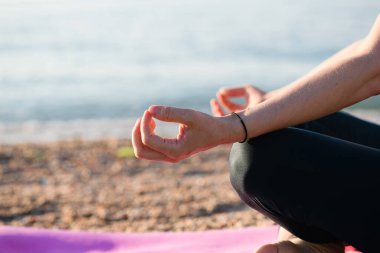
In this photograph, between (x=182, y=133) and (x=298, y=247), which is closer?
(x=182, y=133)

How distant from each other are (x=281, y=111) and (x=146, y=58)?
1218 centimetres

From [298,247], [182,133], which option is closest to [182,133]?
[182,133]

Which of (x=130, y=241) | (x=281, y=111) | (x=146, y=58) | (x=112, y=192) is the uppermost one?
(x=281, y=111)

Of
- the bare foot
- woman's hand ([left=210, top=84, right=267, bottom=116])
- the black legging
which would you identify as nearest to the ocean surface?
woman's hand ([left=210, top=84, right=267, bottom=116])

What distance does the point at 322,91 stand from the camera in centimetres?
166

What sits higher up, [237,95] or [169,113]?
[169,113]

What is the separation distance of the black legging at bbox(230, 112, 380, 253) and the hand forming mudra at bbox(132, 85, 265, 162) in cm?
6

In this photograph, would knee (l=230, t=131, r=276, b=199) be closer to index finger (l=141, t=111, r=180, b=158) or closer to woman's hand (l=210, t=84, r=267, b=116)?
index finger (l=141, t=111, r=180, b=158)

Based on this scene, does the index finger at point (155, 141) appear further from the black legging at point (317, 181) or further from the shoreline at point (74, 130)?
the shoreline at point (74, 130)

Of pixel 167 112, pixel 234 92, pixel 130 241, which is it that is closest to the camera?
pixel 167 112

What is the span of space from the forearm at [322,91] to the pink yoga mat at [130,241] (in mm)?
786

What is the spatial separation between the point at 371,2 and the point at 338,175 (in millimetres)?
21340

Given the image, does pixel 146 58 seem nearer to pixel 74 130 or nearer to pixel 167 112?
pixel 74 130

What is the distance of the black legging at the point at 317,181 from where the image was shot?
1.59m
